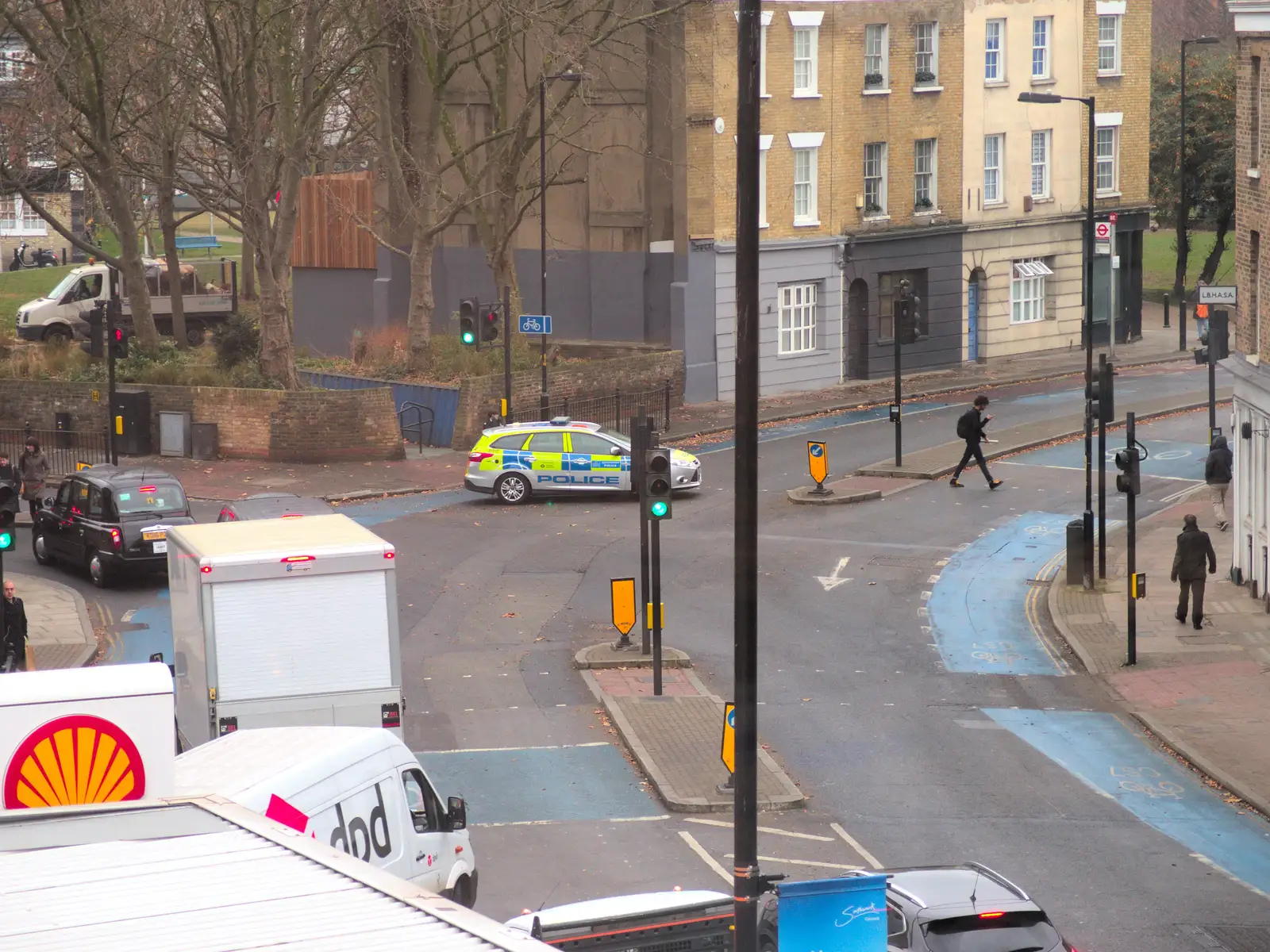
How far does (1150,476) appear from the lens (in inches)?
1350

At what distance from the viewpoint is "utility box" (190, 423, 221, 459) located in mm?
37344

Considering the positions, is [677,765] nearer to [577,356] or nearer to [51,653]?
[51,653]

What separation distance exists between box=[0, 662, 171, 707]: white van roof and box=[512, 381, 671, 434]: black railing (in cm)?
2963

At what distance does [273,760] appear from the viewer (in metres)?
11.4

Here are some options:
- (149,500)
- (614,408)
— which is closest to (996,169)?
(614,408)

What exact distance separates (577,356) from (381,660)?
3034 centimetres

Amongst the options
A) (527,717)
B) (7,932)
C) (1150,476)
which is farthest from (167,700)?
(1150,476)

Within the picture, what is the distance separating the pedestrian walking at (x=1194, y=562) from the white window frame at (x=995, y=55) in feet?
94.1

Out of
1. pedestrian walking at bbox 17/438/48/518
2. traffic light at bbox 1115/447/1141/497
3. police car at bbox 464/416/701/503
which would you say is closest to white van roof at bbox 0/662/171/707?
traffic light at bbox 1115/447/1141/497

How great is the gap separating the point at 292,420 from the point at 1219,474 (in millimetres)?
19088

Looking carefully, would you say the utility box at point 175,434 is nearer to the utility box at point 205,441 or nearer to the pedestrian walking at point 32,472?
the utility box at point 205,441

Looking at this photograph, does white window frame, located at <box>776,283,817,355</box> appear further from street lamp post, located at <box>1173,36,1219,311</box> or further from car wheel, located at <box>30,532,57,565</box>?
car wheel, located at <box>30,532,57,565</box>

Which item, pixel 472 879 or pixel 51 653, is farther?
pixel 51 653

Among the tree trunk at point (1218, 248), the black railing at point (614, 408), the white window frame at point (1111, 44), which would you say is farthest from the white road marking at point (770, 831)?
the tree trunk at point (1218, 248)
